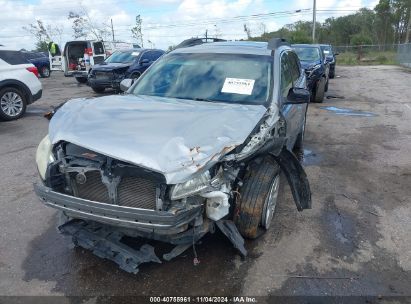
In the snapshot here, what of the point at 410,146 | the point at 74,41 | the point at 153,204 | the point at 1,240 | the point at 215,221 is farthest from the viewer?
the point at 74,41

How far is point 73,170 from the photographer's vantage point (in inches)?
118

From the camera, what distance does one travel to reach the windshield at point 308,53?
11.9 metres

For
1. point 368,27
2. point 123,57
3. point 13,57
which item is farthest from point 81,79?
point 368,27

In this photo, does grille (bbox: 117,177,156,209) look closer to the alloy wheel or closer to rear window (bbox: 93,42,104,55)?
the alloy wheel

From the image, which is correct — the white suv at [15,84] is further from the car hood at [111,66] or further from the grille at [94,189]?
the grille at [94,189]

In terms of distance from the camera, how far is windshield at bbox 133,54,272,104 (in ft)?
13.2

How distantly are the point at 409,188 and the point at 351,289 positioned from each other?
257cm

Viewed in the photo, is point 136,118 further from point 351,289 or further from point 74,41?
point 74,41

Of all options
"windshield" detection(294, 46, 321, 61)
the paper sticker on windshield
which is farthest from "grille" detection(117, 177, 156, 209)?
"windshield" detection(294, 46, 321, 61)

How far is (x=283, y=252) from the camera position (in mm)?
3520

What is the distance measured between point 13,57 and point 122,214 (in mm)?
8471

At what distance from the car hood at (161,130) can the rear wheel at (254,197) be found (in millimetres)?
446

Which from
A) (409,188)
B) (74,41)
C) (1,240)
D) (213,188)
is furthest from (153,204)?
(74,41)

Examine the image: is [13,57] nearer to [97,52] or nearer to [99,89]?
[99,89]
